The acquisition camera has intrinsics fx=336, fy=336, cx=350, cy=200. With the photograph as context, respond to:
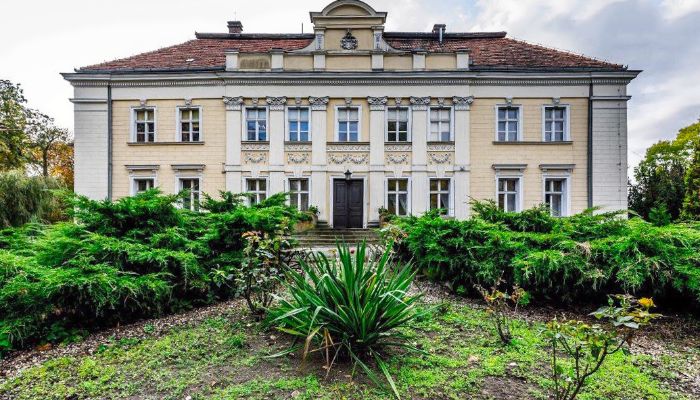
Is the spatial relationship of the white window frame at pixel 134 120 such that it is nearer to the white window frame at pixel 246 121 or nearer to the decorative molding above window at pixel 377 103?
the white window frame at pixel 246 121

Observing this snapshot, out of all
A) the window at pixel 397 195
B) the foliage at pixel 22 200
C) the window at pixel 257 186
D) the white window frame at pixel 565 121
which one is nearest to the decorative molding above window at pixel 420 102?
the window at pixel 397 195

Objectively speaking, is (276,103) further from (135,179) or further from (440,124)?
(440,124)

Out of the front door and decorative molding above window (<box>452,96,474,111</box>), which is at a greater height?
decorative molding above window (<box>452,96,474,111</box>)

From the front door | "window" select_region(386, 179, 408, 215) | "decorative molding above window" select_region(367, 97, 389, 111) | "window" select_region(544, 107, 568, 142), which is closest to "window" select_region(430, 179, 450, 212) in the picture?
"window" select_region(386, 179, 408, 215)

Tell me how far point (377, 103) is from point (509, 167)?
628cm

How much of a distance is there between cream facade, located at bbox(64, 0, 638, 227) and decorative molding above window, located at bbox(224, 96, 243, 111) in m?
0.05

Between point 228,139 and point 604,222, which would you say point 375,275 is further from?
point 228,139

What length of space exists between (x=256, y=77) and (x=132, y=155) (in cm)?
638

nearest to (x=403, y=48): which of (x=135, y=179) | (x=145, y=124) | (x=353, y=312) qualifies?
(x=145, y=124)

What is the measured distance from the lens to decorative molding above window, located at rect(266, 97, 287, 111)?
14.6 m

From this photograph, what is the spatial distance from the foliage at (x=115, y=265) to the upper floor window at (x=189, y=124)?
401 inches

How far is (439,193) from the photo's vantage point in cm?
1452

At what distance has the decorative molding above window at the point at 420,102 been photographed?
47.7ft

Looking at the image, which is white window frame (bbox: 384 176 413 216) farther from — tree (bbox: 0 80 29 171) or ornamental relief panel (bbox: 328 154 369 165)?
tree (bbox: 0 80 29 171)
